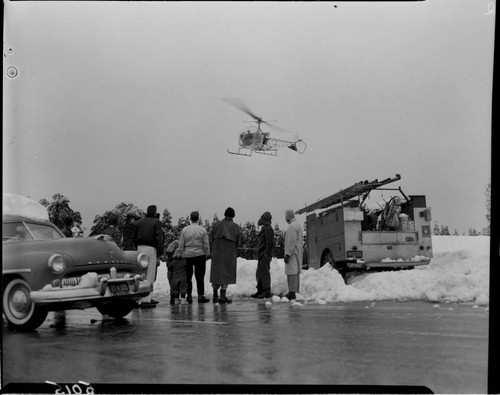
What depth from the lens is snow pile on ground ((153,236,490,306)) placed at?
541 centimetres

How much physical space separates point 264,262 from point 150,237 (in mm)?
3590

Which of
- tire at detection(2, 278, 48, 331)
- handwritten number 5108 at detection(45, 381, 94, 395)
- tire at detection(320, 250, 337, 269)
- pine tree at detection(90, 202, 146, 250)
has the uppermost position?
pine tree at detection(90, 202, 146, 250)

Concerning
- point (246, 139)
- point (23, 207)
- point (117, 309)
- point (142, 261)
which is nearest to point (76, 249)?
point (23, 207)

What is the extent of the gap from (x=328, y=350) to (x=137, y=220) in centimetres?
244

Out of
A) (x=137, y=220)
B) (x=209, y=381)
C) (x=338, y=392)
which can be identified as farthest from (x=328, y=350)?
(x=137, y=220)

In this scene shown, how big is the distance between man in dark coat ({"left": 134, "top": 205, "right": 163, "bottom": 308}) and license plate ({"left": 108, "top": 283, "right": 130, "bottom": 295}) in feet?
2.04

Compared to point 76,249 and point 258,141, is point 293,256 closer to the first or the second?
point 258,141

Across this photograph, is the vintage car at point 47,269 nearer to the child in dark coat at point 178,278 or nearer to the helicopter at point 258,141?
the helicopter at point 258,141

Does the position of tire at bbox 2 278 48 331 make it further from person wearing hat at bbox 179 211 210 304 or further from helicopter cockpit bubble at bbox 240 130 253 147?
person wearing hat at bbox 179 211 210 304

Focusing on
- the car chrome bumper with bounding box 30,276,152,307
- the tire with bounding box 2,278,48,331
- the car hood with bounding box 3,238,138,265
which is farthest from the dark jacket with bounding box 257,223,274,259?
the tire with bounding box 2,278,48,331

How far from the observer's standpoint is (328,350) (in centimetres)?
427

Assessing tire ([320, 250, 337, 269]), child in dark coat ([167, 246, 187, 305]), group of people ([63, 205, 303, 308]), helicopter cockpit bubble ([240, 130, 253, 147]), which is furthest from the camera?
tire ([320, 250, 337, 269])

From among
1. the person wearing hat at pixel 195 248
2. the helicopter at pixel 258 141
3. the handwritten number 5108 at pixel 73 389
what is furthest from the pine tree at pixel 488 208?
the person wearing hat at pixel 195 248

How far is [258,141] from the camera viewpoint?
5.07 m
